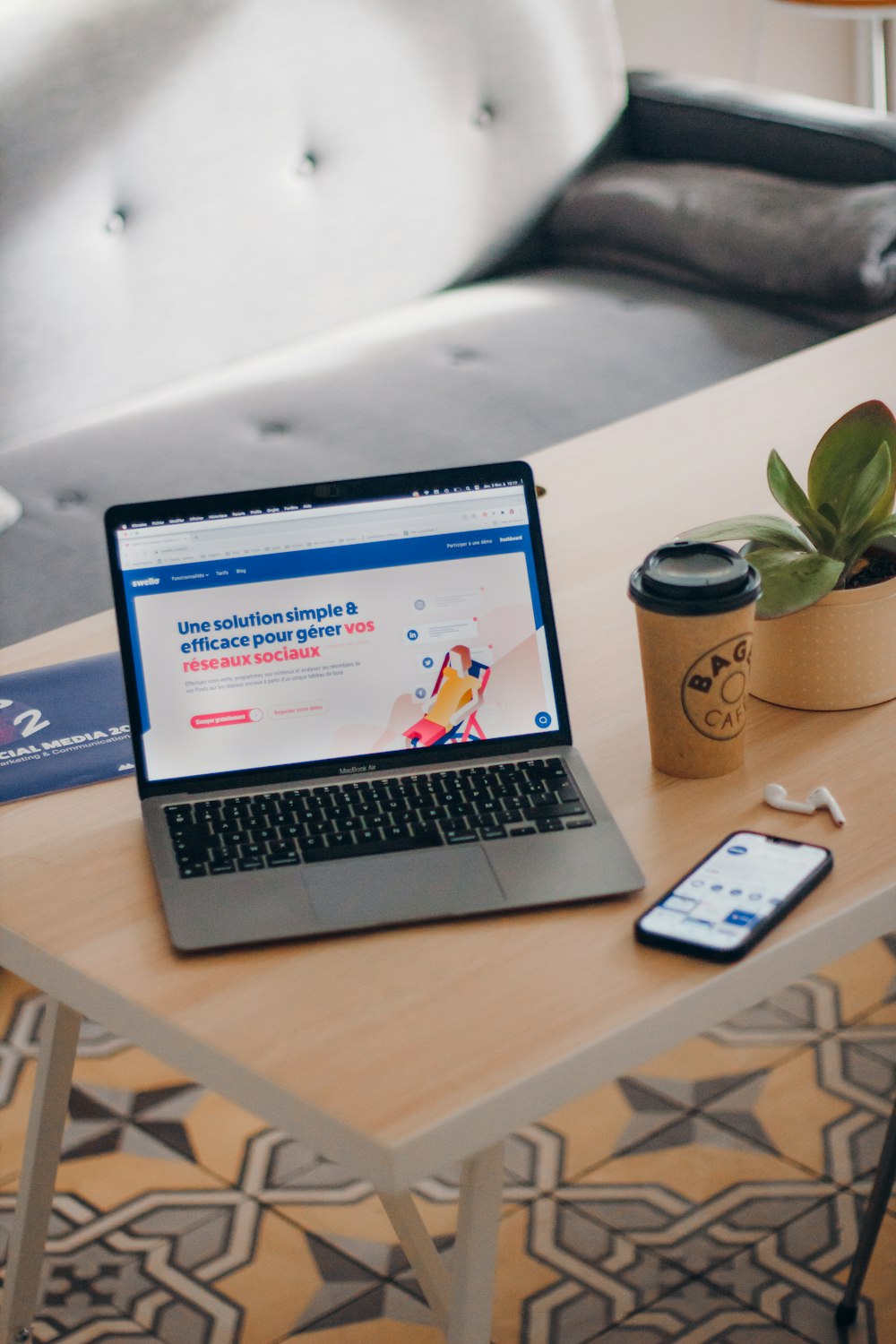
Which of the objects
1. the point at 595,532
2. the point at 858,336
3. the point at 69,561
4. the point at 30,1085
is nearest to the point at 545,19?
the point at 858,336

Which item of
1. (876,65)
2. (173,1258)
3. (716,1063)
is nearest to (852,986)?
(716,1063)

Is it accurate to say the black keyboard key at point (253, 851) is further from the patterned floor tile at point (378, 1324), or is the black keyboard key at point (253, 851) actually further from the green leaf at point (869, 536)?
the patterned floor tile at point (378, 1324)

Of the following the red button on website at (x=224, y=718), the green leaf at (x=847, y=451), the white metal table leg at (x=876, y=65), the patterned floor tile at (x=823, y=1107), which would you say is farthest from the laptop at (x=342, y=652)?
the white metal table leg at (x=876, y=65)

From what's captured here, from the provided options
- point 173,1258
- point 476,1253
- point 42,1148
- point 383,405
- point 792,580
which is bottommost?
point 173,1258

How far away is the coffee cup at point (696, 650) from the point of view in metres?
0.94

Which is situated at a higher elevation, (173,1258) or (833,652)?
(833,652)

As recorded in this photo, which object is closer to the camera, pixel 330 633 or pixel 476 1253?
pixel 476 1253

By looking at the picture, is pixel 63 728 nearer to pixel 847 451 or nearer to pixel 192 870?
pixel 192 870

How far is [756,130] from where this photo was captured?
2625 millimetres

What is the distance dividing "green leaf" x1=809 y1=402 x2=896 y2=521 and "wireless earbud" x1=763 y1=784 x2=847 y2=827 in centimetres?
22

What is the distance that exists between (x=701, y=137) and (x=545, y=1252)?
80.7 inches

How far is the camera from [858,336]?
6.02 feet

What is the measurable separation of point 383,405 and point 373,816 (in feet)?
4.60

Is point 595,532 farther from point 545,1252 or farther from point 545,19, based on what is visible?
point 545,19
